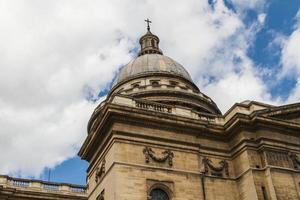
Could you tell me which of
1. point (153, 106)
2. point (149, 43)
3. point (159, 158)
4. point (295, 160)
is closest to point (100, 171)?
point (159, 158)

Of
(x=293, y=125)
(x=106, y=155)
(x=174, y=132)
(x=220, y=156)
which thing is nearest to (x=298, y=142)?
(x=293, y=125)

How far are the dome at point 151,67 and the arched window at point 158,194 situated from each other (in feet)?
85.3

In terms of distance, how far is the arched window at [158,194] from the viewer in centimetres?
2348

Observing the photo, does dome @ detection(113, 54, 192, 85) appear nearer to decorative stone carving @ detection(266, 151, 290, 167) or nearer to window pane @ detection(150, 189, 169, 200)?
decorative stone carving @ detection(266, 151, 290, 167)

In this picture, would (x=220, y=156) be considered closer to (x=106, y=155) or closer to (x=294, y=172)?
(x=294, y=172)

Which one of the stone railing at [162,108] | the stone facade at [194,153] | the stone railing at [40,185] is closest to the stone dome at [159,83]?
the stone railing at [40,185]

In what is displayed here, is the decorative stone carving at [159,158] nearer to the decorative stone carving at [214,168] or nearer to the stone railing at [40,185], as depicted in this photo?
the decorative stone carving at [214,168]

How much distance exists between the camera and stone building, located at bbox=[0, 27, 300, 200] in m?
23.7

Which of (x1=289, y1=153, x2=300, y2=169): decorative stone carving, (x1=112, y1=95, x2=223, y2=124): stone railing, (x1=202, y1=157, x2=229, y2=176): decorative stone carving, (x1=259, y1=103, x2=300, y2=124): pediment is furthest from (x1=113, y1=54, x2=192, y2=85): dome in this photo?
(x1=289, y1=153, x2=300, y2=169): decorative stone carving

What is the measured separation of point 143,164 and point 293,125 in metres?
9.62

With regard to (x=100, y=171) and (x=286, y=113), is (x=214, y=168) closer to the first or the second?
(x=286, y=113)

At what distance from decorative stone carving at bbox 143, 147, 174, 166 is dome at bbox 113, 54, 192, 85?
24.5 meters

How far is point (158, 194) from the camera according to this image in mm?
23609

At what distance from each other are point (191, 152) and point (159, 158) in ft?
6.91
